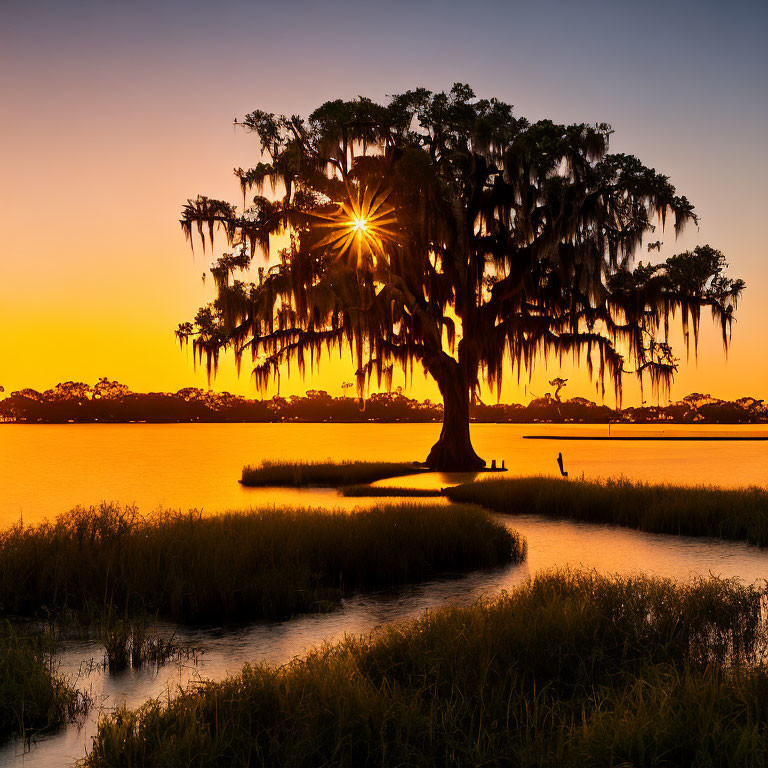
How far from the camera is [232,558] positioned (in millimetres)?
11633

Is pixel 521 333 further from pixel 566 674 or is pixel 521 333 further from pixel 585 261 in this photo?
pixel 566 674

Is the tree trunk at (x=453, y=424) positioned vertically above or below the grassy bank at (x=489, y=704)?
above

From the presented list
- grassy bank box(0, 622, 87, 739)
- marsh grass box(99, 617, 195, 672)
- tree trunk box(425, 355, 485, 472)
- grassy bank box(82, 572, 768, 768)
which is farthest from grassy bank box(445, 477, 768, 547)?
grassy bank box(0, 622, 87, 739)

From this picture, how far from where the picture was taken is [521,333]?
30250 millimetres

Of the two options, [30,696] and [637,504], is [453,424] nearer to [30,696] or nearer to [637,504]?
[637,504]

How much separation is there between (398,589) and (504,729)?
21.4 feet

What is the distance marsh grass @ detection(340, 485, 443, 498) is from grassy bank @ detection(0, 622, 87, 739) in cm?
1805

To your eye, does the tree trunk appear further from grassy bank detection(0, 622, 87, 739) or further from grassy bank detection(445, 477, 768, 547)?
grassy bank detection(0, 622, 87, 739)

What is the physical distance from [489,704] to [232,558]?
7.00 metres

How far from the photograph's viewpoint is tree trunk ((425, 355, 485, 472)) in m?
31.3

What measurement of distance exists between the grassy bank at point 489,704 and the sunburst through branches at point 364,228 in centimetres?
2041

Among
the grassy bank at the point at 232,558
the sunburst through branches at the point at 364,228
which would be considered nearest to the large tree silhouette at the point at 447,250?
the sunburst through branches at the point at 364,228

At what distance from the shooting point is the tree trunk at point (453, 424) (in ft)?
103

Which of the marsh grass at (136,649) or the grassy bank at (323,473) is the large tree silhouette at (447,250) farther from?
the marsh grass at (136,649)
